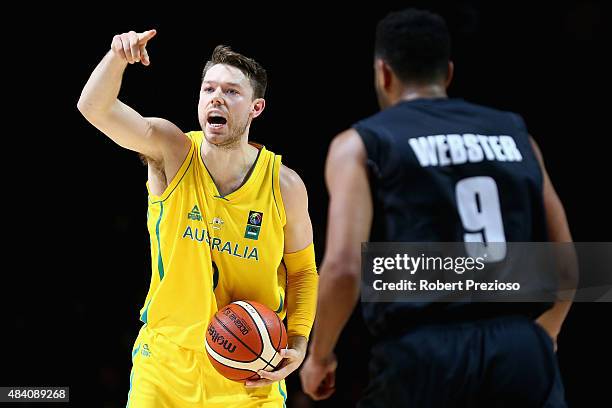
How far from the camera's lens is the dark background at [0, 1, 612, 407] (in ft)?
24.2

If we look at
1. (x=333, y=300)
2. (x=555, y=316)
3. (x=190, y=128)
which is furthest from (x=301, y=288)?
(x=190, y=128)

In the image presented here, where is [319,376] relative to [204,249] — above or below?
below

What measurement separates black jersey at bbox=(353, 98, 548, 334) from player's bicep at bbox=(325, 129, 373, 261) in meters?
0.04

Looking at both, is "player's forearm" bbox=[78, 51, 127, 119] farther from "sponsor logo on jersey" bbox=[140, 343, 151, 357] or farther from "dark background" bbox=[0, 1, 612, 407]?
"dark background" bbox=[0, 1, 612, 407]

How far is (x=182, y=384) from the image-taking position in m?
4.24

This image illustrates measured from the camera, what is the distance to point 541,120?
7.62m

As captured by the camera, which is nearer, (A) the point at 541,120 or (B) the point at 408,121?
(B) the point at 408,121

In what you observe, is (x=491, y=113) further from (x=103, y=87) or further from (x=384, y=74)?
(x=103, y=87)

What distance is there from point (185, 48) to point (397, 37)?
4446 millimetres

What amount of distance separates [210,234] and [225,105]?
692 millimetres

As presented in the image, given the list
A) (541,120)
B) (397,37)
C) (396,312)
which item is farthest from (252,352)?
(541,120)

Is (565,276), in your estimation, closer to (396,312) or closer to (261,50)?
(396,312)

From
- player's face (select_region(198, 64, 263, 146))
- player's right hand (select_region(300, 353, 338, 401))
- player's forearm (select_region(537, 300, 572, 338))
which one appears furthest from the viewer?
player's face (select_region(198, 64, 263, 146))

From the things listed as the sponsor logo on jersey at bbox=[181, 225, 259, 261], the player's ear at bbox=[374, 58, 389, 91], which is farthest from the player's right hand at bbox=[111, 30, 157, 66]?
the player's ear at bbox=[374, 58, 389, 91]
